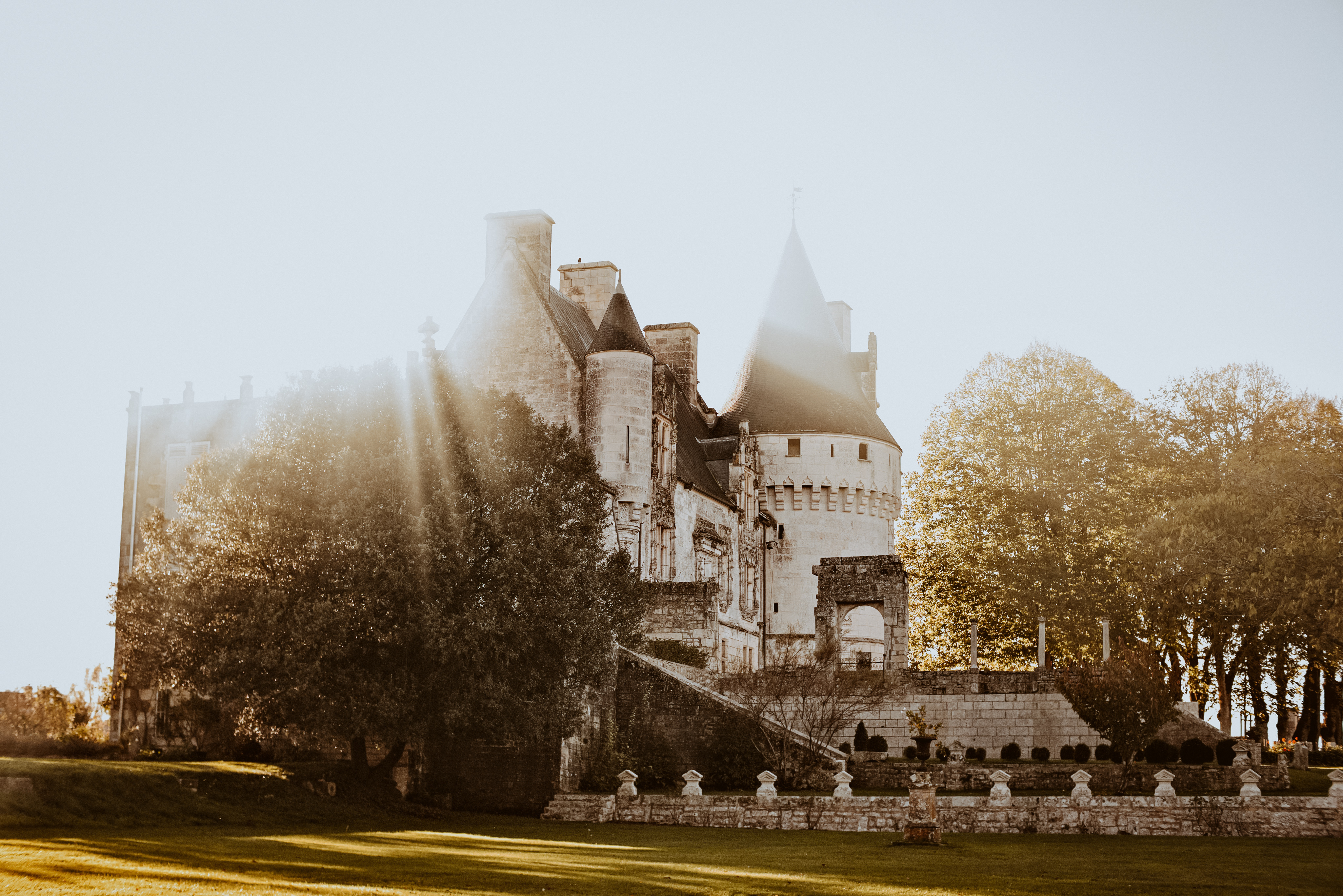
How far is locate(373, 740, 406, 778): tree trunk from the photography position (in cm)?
2778

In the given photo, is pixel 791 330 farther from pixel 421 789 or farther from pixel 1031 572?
pixel 421 789

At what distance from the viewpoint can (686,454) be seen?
157ft

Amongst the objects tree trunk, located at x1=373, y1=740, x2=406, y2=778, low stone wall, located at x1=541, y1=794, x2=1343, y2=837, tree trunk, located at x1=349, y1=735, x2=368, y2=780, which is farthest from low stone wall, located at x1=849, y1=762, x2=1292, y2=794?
tree trunk, located at x1=349, y1=735, x2=368, y2=780

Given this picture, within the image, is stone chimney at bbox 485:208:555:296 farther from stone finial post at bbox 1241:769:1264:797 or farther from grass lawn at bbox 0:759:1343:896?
stone finial post at bbox 1241:769:1264:797

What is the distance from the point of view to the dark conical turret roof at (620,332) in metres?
40.0

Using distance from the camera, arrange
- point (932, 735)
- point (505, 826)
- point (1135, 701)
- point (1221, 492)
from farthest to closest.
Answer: point (1221, 492) → point (932, 735) → point (1135, 701) → point (505, 826)

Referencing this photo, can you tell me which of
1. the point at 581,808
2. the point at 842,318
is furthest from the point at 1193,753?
the point at 842,318

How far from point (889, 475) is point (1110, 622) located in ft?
49.1

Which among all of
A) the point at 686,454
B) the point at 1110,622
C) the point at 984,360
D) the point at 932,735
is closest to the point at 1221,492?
the point at 1110,622

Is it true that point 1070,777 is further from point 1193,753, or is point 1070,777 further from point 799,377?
point 799,377

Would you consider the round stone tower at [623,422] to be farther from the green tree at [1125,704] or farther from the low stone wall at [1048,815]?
the low stone wall at [1048,815]

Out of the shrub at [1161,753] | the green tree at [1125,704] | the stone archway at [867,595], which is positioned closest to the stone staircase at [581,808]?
the stone archway at [867,595]

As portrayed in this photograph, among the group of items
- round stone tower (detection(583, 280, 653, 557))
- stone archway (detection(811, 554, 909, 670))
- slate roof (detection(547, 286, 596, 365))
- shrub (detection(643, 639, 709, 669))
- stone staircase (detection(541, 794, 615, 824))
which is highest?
slate roof (detection(547, 286, 596, 365))

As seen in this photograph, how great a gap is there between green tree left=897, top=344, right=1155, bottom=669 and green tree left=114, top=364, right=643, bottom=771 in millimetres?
17538
